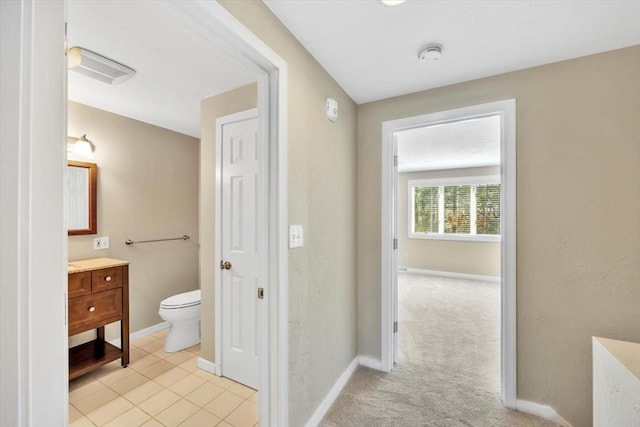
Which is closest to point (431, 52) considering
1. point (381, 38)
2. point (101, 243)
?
point (381, 38)

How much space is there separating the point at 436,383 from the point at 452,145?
303 cm

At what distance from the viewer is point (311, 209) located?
1.60 m

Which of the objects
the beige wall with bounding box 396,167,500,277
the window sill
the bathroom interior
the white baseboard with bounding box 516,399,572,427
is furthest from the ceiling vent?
the window sill

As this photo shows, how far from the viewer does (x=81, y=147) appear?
2.37 m

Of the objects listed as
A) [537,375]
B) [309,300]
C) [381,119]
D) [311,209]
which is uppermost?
[381,119]

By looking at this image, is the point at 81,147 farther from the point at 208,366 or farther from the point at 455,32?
the point at 455,32

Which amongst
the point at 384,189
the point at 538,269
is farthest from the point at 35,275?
the point at 538,269

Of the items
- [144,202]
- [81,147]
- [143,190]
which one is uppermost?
[81,147]

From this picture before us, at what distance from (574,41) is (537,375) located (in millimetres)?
2033

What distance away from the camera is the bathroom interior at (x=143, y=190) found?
63.1 inches

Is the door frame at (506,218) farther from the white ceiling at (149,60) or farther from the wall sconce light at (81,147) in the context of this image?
the wall sconce light at (81,147)

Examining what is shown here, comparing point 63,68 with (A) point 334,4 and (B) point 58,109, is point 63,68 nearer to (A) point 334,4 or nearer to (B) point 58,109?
(B) point 58,109

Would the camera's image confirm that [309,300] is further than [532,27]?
Yes

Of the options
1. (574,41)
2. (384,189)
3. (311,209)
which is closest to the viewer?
(574,41)
